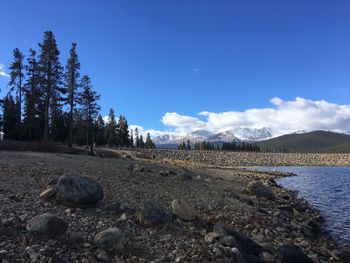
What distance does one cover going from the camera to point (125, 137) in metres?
126

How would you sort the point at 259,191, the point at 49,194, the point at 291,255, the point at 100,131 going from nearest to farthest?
the point at 291,255
the point at 49,194
the point at 259,191
the point at 100,131

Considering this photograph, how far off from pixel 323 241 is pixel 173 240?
325 inches

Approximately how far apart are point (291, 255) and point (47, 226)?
7.30 m

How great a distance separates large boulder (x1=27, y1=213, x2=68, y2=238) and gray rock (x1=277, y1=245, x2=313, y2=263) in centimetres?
658

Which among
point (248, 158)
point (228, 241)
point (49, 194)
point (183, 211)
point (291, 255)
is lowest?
point (291, 255)

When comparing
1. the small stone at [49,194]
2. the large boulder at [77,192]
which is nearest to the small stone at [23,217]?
the large boulder at [77,192]

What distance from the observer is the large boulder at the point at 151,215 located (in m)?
11.7

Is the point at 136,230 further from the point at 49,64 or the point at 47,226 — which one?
the point at 49,64

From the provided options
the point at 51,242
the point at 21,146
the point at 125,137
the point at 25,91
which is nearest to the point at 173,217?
the point at 51,242

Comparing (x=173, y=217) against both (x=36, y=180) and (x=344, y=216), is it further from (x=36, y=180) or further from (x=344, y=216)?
(x=344, y=216)

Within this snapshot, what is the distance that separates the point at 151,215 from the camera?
11.9 m

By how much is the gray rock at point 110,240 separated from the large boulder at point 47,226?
1.01 meters

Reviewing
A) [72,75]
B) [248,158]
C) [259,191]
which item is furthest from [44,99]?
[248,158]

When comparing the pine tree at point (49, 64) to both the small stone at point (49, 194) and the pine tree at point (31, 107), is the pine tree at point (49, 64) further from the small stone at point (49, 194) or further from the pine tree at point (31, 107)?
the small stone at point (49, 194)
